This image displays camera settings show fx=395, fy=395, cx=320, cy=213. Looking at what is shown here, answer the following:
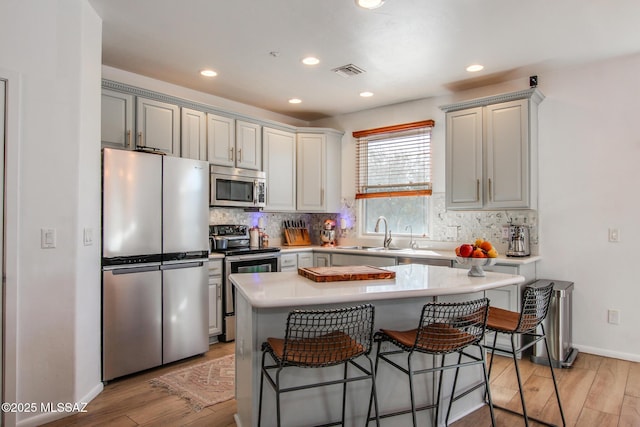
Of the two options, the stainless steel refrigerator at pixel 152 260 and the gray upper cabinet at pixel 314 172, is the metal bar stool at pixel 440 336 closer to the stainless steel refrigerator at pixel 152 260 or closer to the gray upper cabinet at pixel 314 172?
the stainless steel refrigerator at pixel 152 260

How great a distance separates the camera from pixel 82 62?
8.32 ft

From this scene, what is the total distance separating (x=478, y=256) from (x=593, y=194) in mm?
2001

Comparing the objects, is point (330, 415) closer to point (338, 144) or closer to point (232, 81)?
point (232, 81)

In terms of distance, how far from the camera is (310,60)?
3545 mm

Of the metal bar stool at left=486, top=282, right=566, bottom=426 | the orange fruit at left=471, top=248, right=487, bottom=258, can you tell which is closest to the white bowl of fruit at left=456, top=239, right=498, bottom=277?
the orange fruit at left=471, top=248, right=487, bottom=258

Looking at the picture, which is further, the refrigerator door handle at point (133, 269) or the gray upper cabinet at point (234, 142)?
the gray upper cabinet at point (234, 142)

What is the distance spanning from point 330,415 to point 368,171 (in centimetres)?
352

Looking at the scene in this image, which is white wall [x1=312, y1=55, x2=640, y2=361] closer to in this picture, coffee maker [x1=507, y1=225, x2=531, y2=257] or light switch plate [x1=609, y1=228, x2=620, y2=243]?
light switch plate [x1=609, y1=228, x2=620, y2=243]

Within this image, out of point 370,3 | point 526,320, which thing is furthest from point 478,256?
point 370,3

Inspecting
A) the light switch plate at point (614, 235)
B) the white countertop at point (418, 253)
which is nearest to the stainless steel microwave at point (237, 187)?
the white countertop at point (418, 253)

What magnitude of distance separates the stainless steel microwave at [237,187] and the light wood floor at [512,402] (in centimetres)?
171

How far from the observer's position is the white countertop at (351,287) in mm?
1791

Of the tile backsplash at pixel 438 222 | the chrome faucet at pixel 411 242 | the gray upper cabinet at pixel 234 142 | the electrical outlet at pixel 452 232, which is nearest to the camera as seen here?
the tile backsplash at pixel 438 222

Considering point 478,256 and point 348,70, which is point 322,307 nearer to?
point 478,256
